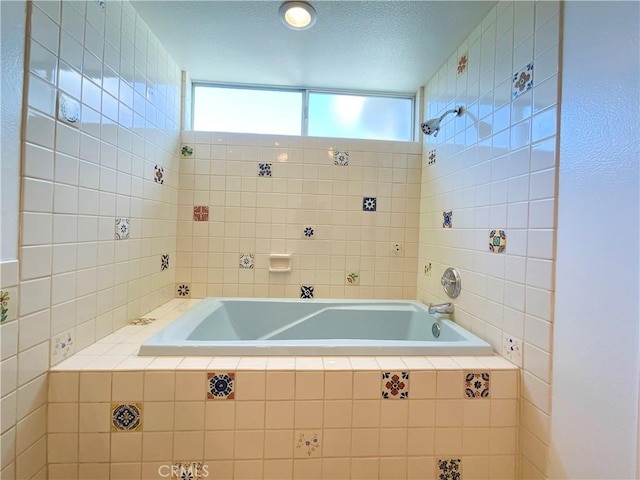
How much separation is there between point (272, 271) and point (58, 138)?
1.17 metres

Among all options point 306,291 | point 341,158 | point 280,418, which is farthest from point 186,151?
point 280,418

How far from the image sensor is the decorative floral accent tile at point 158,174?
4.86 feet

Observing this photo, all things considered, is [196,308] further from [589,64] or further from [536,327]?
[589,64]

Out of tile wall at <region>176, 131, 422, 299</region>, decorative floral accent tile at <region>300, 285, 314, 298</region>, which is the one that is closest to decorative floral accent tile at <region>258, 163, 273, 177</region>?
tile wall at <region>176, 131, 422, 299</region>

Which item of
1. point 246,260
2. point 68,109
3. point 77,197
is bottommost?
point 246,260

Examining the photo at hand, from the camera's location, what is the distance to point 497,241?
109 centimetres

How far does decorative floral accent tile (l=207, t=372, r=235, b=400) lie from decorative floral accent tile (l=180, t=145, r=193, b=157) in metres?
1.37

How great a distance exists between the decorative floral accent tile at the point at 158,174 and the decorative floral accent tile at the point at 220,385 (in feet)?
3.58

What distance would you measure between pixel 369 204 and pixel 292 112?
82 centimetres

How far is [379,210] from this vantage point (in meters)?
1.82

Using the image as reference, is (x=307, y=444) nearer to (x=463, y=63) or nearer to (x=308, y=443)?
(x=308, y=443)

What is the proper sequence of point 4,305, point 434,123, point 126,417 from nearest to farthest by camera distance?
point 4,305 < point 126,417 < point 434,123

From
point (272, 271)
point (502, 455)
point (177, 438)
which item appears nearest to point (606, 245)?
point (502, 455)

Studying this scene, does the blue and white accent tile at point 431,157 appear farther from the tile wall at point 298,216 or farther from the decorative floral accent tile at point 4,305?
the decorative floral accent tile at point 4,305
